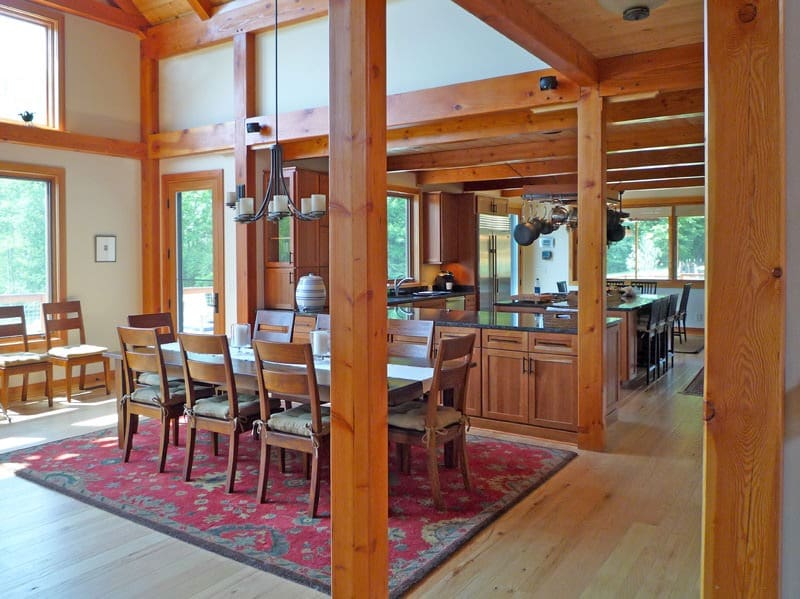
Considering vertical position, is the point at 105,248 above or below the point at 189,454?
above

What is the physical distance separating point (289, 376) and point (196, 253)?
4286 millimetres

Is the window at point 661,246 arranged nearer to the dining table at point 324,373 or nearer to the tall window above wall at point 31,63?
the dining table at point 324,373

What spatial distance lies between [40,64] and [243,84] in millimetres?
2092

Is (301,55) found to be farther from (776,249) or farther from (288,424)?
(776,249)

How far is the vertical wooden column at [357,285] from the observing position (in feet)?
6.82

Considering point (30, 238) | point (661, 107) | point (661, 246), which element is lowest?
point (30, 238)

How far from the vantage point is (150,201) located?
7328 millimetres

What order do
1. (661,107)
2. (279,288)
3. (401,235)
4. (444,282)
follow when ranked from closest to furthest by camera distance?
(661,107)
(279,288)
(401,235)
(444,282)

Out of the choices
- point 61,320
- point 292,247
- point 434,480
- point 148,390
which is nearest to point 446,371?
point 434,480

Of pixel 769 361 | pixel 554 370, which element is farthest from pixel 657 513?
pixel 769 361

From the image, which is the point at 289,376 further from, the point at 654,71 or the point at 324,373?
the point at 654,71

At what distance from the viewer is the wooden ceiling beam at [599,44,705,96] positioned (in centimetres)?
410

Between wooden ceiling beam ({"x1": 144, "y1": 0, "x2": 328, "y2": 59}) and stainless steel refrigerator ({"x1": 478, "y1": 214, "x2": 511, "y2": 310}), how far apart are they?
177 inches

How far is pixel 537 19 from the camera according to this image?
3492mm
